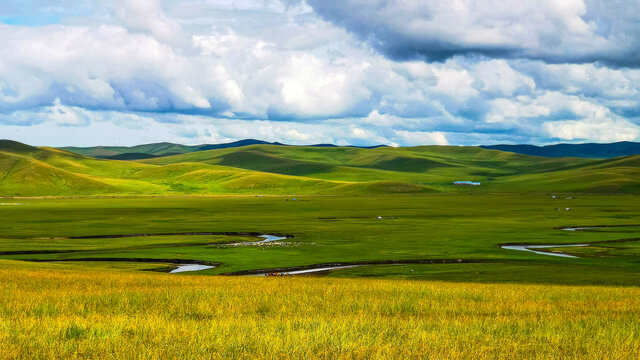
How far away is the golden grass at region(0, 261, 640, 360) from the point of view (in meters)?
12.6

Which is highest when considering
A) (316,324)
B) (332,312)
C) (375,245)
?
(316,324)

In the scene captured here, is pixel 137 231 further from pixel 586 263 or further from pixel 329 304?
pixel 329 304

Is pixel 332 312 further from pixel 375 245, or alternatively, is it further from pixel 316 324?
pixel 375 245

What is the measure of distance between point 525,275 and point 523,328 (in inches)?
1340

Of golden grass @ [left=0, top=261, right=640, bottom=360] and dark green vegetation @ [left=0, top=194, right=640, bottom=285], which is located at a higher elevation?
golden grass @ [left=0, top=261, right=640, bottom=360]

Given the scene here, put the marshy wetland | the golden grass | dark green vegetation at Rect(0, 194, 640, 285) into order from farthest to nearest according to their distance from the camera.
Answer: dark green vegetation at Rect(0, 194, 640, 285)
the marshy wetland
the golden grass

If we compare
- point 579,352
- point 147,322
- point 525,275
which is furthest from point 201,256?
point 579,352

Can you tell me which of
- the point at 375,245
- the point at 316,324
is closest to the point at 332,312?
the point at 316,324

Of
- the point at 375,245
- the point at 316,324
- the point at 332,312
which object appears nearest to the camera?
the point at 316,324

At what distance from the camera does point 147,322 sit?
15.8 m

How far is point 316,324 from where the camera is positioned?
16047mm

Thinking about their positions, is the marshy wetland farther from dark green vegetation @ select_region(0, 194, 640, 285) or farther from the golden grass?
dark green vegetation @ select_region(0, 194, 640, 285)

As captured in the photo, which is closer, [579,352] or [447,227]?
[579,352]

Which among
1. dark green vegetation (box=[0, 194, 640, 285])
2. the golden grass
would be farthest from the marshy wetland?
dark green vegetation (box=[0, 194, 640, 285])
